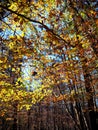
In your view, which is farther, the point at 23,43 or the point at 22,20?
the point at 23,43

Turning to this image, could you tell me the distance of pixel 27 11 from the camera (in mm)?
4359

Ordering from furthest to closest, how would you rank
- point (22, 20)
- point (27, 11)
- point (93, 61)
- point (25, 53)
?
point (93, 61) → point (25, 53) → point (27, 11) → point (22, 20)

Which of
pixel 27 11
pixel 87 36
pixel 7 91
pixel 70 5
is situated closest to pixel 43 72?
pixel 7 91

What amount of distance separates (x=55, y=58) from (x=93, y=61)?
6.65ft

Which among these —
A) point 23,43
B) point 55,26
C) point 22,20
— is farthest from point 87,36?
point 22,20

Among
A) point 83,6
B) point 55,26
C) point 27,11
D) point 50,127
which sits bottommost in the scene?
point 50,127

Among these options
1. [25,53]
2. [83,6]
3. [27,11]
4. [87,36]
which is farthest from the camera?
[87,36]

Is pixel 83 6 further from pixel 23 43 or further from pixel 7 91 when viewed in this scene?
pixel 7 91

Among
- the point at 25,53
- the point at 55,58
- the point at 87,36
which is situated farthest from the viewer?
the point at 55,58

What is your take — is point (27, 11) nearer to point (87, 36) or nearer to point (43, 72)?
point (87, 36)

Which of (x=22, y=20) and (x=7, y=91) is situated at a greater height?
(x=22, y=20)

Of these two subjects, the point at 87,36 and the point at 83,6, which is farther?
the point at 87,36

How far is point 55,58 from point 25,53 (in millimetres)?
3989

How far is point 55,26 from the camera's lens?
8203 mm
